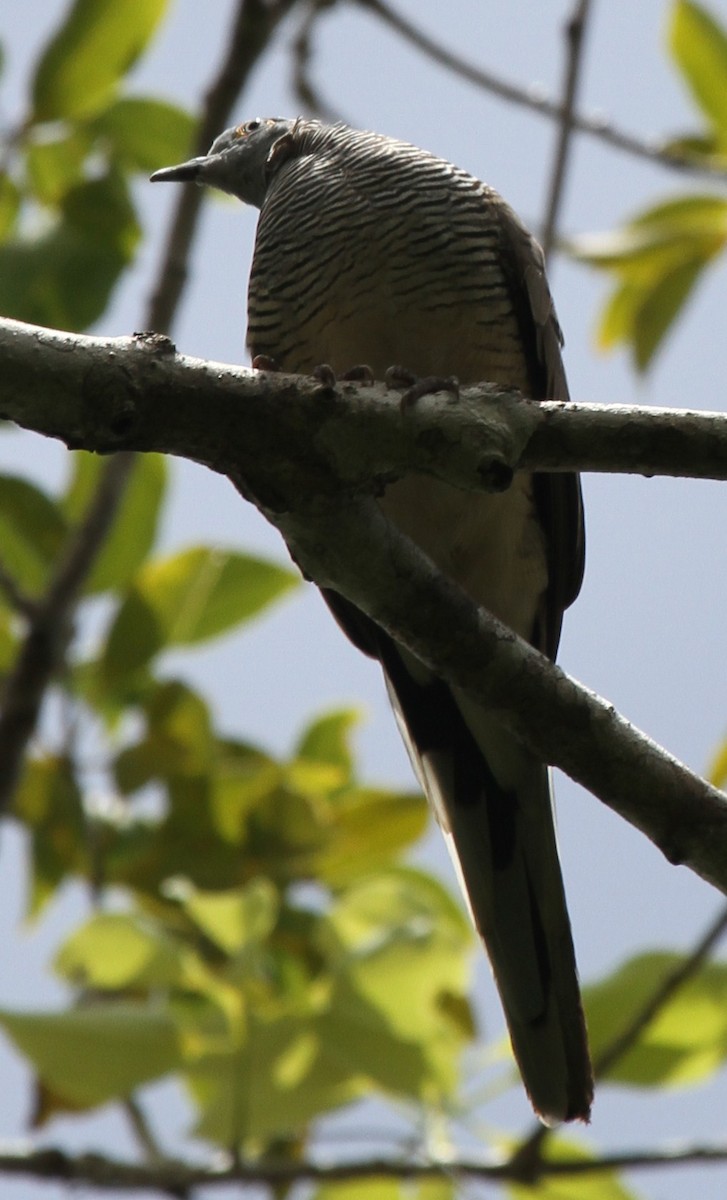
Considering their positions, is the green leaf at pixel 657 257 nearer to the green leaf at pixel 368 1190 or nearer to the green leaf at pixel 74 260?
the green leaf at pixel 74 260

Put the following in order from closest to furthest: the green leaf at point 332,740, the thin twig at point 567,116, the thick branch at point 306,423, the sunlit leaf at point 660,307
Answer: the thick branch at point 306,423 < the thin twig at point 567,116 < the green leaf at point 332,740 < the sunlit leaf at point 660,307

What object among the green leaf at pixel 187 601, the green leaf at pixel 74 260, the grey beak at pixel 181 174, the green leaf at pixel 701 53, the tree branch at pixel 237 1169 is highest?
the green leaf at pixel 701 53

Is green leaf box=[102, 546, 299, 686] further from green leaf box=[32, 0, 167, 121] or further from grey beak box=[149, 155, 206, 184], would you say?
green leaf box=[32, 0, 167, 121]

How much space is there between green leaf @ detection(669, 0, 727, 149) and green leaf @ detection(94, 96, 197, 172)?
1600 millimetres

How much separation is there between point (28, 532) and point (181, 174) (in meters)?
1.24

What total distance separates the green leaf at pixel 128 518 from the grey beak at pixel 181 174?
87 centimetres

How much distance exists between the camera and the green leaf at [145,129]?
4.96 m

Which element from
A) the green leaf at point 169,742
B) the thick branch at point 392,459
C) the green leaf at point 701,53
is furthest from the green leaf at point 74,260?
the green leaf at point 701,53

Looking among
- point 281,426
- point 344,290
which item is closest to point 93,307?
point 344,290

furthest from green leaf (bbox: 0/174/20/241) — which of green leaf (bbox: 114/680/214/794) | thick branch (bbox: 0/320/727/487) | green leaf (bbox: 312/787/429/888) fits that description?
thick branch (bbox: 0/320/727/487)

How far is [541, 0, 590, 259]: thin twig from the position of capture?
4.41m

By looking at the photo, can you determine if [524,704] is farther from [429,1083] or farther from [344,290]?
[344,290]

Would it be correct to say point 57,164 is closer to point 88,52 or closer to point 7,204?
point 7,204

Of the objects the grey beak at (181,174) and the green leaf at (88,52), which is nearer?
the green leaf at (88,52)
